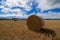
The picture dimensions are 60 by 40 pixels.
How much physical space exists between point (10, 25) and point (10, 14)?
24 centimetres

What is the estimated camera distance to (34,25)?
1.52 metres

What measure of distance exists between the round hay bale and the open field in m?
0.05

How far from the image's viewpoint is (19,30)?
1548 millimetres

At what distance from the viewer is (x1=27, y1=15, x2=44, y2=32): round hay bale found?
148 centimetres

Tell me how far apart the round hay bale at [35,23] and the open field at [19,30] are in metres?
0.05

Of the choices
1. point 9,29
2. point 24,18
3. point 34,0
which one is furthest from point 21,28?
point 34,0

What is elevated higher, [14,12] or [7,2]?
[7,2]

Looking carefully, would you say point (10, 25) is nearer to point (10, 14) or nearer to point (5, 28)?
point (5, 28)

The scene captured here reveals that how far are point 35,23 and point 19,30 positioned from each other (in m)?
0.18

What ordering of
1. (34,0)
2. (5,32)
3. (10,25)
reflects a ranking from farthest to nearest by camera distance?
(34,0)
(10,25)
(5,32)

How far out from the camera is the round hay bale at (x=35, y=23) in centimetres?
148

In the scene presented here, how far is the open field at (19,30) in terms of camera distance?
1.39 meters

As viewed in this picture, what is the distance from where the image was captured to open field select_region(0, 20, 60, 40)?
139 cm

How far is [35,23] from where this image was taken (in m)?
1.50
